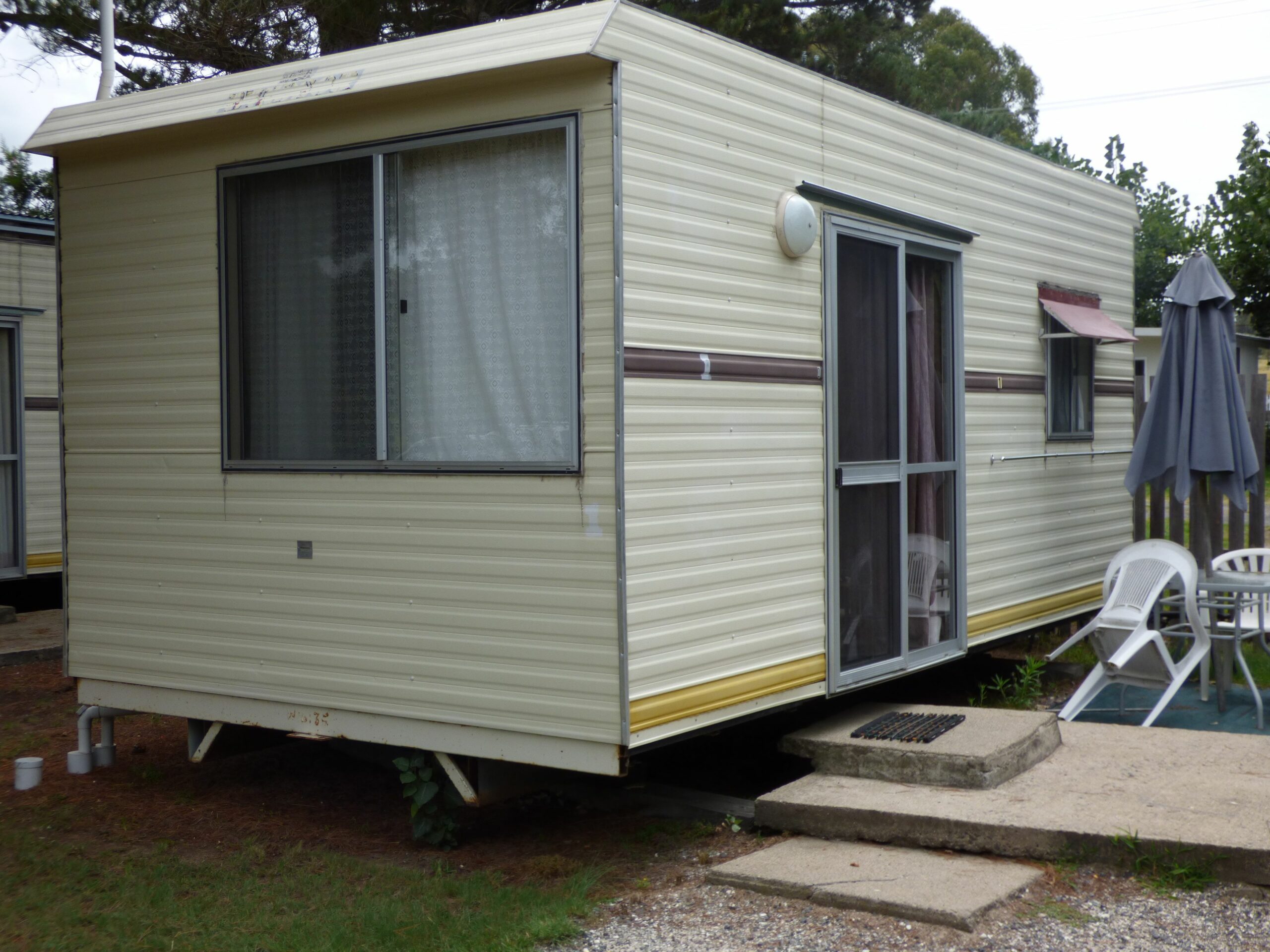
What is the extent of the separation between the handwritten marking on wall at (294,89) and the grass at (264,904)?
8.88 ft

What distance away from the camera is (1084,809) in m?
4.18

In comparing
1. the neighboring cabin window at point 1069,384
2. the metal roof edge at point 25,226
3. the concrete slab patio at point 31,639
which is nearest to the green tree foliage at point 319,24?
the metal roof edge at point 25,226

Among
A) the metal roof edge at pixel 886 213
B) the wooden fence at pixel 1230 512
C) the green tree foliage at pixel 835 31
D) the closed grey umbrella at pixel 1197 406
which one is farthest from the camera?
the green tree foliage at pixel 835 31

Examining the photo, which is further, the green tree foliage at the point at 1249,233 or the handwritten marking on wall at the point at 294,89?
the green tree foliage at the point at 1249,233

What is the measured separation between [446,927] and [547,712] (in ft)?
2.52

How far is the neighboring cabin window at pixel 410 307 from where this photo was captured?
14.3 ft

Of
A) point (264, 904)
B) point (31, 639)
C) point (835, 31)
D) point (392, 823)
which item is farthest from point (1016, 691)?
point (835, 31)

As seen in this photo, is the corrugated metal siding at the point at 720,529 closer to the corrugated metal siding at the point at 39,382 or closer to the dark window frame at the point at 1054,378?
the dark window frame at the point at 1054,378

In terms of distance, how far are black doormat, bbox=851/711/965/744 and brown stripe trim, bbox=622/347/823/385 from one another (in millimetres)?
1349

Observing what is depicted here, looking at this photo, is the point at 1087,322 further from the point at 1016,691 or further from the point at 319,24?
the point at 319,24

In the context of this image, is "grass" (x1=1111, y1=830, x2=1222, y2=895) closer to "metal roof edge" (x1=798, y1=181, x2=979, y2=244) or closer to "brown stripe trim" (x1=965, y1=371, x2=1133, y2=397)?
"metal roof edge" (x1=798, y1=181, x2=979, y2=244)

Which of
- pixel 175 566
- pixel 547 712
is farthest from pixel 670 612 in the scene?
pixel 175 566

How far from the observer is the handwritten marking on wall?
181 inches

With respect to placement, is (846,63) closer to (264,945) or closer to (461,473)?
(461,473)
